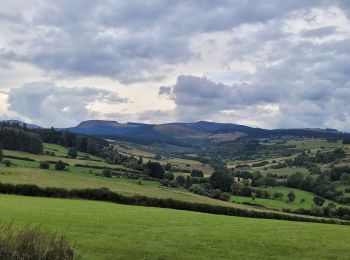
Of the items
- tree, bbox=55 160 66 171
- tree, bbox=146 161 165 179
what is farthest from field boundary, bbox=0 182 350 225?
tree, bbox=146 161 165 179

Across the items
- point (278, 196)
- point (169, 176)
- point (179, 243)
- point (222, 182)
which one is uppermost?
point (179, 243)

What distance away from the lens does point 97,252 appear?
75.3 ft

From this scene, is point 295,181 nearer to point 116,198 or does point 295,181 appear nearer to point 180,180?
point 180,180

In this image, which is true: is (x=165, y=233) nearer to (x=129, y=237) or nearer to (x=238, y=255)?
(x=129, y=237)

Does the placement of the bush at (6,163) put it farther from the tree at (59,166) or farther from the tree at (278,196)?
the tree at (278,196)

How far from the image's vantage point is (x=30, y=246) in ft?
49.7

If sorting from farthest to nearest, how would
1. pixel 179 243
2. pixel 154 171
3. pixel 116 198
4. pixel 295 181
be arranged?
pixel 295 181 → pixel 154 171 → pixel 116 198 → pixel 179 243

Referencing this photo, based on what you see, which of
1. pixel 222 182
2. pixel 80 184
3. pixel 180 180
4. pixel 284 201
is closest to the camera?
pixel 80 184

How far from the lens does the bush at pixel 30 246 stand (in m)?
14.8

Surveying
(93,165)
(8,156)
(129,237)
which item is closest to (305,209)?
(93,165)

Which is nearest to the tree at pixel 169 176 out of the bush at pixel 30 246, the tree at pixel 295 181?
the tree at pixel 295 181

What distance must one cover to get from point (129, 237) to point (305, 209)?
351 ft

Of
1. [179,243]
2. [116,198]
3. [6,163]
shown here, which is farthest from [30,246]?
[6,163]

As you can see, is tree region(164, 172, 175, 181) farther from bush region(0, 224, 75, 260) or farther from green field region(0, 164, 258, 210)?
bush region(0, 224, 75, 260)
